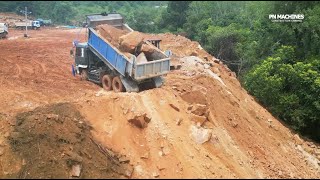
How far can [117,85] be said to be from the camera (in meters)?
16.3

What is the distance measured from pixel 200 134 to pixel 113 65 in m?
4.97

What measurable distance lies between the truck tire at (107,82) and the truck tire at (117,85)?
388 millimetres

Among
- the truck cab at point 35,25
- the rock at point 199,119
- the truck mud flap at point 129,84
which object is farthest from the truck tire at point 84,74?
the truck cab at point 35,25

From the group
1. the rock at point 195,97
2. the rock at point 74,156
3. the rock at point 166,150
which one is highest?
the rock at point 195,97

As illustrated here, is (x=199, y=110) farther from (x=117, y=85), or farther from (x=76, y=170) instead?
(x=76, y=170)

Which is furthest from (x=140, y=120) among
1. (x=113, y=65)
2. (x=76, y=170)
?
(x=113, y=65)

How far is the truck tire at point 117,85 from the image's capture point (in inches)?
631

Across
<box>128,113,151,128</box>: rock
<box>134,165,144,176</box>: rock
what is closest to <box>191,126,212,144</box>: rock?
<box>128,113,151,128</box>: rock

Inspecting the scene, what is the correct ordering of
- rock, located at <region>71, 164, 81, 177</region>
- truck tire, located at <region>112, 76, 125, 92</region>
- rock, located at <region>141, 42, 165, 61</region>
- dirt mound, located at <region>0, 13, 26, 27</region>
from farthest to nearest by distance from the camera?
dirt mound, located at <region>0, 13, 26, 27</region> < rock, located at <region>141, 42, 165, 61</region> < truck tire, located at <region>112, 76, 125, 92</region> < rock, located at <region>71, 164, 81, 177</region>

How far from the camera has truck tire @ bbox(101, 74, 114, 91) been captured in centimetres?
1677

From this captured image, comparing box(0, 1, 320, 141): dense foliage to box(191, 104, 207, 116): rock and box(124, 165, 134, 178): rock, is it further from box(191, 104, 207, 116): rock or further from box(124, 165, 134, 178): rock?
box(124, 165, 134, 178): rock

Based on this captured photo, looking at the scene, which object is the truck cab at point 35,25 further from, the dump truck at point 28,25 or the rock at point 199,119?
the rock at point 199,119

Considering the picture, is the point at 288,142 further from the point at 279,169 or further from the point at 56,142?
the point at 56,142

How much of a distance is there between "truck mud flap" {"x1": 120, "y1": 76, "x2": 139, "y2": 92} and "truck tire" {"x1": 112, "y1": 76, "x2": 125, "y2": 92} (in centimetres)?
23
